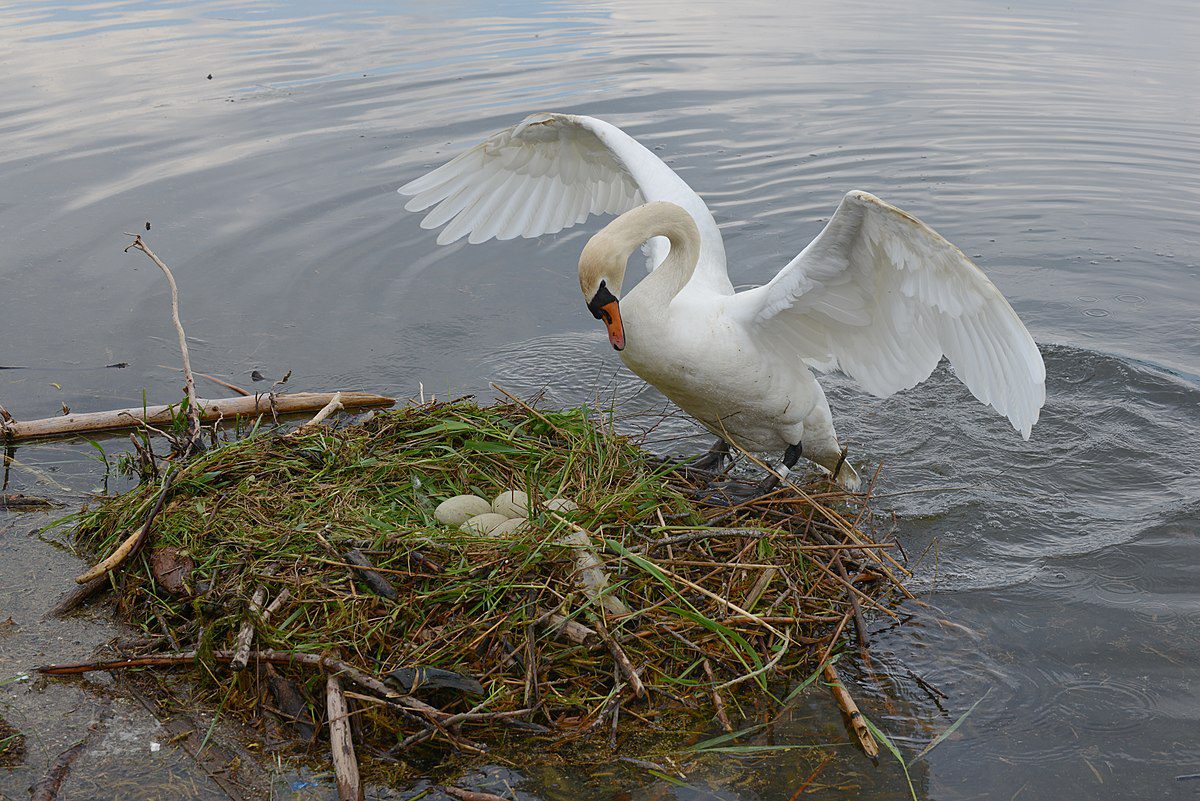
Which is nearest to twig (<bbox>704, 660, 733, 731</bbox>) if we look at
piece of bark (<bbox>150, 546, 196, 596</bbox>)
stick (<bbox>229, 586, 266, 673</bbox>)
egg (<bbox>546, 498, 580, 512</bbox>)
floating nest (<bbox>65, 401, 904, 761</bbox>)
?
floating nest (<bbox>65, 401, 904, 761</bbox>)

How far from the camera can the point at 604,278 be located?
15.5 feet

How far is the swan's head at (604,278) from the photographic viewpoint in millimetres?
4668

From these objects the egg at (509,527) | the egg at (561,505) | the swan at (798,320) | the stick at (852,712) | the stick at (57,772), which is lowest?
the stick at (852,712)

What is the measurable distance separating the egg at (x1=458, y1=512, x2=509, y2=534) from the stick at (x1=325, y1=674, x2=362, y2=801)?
88 centimetres

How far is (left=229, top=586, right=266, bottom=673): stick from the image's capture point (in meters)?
3.86

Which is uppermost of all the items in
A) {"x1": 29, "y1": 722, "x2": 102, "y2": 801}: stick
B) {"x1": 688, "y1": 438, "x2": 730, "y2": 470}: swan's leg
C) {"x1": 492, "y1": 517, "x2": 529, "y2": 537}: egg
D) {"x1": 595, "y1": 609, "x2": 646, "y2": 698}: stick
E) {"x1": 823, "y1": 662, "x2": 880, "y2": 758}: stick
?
{"x1": 492, "y1": 517, "x2": 529, "y2": 537}: egg

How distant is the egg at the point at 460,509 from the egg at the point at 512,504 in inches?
2.3

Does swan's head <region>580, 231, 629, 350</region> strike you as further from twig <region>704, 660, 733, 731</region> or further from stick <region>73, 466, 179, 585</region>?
stick <region>73, 466, 179, 585</region>

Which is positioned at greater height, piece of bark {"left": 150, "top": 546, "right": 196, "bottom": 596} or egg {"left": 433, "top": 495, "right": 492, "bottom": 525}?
egg {"left": 433, "top": 495, "right": 492, "bottom": 525}

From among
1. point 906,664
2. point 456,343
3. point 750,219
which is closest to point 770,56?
point 750,219

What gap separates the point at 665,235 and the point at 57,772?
10.6 feet

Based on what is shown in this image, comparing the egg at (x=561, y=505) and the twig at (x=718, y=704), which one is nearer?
the twig at (x=718, y=704)

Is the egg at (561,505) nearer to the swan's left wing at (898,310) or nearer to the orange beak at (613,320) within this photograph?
the orange beak at (613,320)

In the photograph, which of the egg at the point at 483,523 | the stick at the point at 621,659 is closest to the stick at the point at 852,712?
the stick at the point at 621,659
